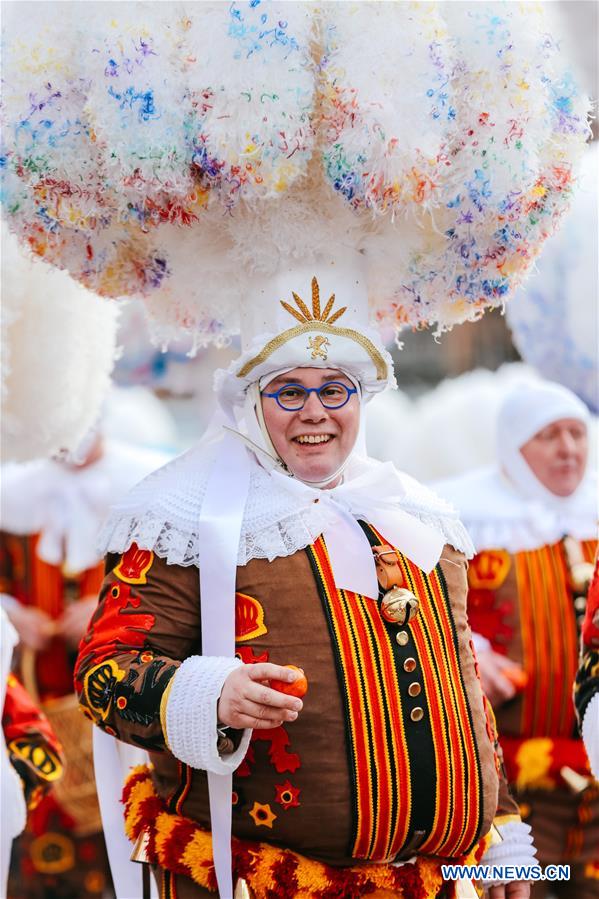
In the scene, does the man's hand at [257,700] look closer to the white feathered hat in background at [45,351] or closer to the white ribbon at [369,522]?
the white ribbon at [369,522]

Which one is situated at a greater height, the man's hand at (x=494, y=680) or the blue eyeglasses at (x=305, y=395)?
the blue eyeglasses at (x=305, y=395)

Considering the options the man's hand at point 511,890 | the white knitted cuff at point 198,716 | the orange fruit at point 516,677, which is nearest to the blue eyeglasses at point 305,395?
the white knitted cuff at point 198,716

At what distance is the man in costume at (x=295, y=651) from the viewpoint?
9.09 ft

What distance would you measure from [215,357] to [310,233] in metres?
14.1

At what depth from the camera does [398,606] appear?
2893mm

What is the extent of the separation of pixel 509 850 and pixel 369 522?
2.82ft

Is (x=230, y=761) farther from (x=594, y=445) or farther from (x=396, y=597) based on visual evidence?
(x=594, y=445)

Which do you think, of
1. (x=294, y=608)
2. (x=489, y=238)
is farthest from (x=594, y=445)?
(x=294, y=608)

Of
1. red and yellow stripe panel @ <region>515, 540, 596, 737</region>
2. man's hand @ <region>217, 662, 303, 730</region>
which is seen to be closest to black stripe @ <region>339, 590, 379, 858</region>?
man's hand @ <region>217, 662, 303, 730</region>

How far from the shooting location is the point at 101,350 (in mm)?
4270

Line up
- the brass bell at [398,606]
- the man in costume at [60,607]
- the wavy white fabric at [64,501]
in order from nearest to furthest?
the brass bell at [398,606] < the man in costume at [60,607] < the wavy white fabric at [64,501]

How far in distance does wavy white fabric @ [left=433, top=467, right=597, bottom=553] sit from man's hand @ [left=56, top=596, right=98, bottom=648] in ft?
5.17

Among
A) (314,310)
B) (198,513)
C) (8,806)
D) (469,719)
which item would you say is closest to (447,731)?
(469,719)

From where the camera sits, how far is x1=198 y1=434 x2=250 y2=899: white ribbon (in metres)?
2.78
